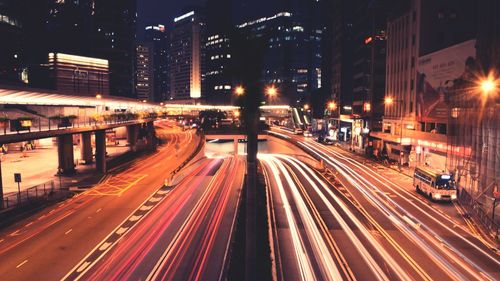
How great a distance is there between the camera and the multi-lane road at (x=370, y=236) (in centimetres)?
2056

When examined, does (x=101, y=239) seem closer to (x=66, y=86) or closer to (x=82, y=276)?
(x=82, y=276)

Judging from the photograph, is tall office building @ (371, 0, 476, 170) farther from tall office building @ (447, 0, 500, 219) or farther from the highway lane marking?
the highway lane marking

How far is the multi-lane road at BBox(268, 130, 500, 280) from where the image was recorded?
810 inches

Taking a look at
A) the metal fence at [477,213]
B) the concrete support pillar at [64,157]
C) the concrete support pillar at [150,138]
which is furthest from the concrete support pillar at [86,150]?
the metal fence at [477,213]

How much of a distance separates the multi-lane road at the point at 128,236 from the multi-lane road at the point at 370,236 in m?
4.65

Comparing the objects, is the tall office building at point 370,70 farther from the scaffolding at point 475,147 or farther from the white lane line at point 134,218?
the white lane line at point 134,218

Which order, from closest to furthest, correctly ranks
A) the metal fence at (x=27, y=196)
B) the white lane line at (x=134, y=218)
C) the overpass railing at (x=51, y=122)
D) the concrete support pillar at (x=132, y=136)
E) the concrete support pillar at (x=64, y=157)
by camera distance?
the white lane line at (x=134, y=218), the overpass railing at (x=51, y=122), the metal fence at (x=27, y=196), the concrete support pillar at (x=64, y=157), the concrete support pillar at (x=132, y=136)

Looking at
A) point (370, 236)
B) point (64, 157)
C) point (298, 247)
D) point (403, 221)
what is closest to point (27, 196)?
point (64, 157)

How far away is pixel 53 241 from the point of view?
2547cm

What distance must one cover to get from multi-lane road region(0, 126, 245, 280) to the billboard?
30609 mm

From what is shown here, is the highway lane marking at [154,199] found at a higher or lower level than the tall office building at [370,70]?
lower

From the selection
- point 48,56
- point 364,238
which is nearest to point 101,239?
point 364,238

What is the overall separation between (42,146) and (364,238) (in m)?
76.7

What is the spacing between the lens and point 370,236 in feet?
86.1
